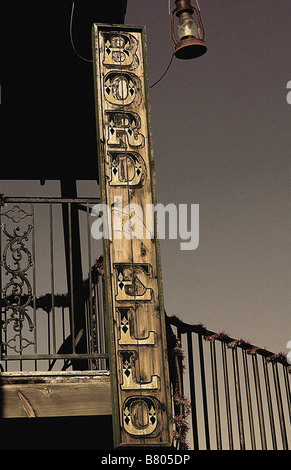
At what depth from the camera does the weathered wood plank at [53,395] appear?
7895 millimetres

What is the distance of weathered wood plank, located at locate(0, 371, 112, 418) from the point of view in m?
7.89

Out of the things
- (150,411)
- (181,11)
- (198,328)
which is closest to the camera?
(150,411)

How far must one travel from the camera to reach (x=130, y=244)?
26.2 ft

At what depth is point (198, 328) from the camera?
31.6ft

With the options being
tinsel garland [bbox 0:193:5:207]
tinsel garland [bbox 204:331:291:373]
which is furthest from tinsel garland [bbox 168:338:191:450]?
tinsel garland [bbox 0:193:5:207]

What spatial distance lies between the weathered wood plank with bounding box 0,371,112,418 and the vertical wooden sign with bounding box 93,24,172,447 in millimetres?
570

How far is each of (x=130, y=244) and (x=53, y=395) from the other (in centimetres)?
154

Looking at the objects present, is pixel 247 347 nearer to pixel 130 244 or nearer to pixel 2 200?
pixel 130 244

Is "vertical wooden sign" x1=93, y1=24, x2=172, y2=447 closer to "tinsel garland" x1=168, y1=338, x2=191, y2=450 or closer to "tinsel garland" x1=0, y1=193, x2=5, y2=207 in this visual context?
"tinsel garland" x1=0, y1=193, x2=5, y2=207

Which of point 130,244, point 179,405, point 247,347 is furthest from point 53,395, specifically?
point 247,347

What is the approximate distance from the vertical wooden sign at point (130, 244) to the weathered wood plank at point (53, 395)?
57cm

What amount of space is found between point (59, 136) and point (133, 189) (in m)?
4.25
